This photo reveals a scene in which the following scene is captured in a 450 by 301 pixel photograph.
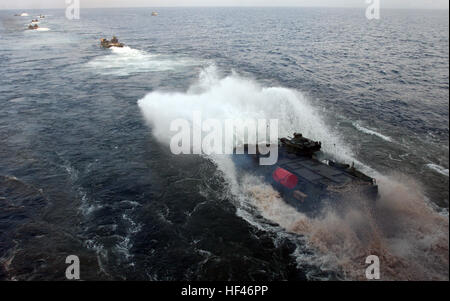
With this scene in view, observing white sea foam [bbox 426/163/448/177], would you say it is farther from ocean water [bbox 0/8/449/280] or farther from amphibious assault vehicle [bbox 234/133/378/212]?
amphibious assault vehicle [bbox 234/133/378/212]

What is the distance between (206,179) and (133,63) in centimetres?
7072

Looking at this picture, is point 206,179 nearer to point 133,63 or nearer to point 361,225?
point 361,225

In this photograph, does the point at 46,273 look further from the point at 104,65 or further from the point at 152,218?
the point at 104,65

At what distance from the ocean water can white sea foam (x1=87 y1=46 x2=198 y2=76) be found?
460 centimetres

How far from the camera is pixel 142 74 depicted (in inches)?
3351

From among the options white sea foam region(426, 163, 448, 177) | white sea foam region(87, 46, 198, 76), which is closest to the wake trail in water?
Answer: white sea foam region(426, 163, 448, 177)

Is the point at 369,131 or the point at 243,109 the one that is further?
the point at 243,109

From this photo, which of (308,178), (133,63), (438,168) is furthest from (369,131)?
(133,63)

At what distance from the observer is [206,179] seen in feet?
125

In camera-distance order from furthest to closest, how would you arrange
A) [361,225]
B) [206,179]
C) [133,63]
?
1. [133,63]
2. [206,179]
3. [361,225]

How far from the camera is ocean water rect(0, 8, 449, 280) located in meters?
25.9

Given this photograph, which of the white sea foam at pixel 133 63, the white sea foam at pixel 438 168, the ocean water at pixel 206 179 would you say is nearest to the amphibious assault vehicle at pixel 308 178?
the ocean water at pixel 206 179

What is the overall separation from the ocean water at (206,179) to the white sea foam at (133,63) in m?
4.60

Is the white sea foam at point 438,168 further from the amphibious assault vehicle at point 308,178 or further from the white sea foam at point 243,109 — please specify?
the amphibious assault vehicle at point 308,178
